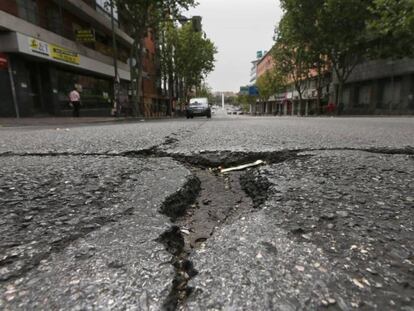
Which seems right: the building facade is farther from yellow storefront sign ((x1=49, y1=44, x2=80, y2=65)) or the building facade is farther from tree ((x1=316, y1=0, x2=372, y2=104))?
yellow storefront sign ((x1=49, y1=44, x2=80, y2=65))

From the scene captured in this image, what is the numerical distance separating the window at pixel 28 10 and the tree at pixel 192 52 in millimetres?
18012

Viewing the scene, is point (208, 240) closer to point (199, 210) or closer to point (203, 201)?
point (199, 210)

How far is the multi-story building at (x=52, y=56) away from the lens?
1191 cm

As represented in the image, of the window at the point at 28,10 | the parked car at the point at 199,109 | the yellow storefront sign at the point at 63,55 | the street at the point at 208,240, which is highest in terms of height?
the window at the point at 28,10

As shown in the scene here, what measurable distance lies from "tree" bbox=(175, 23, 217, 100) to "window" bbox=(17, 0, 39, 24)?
59.1ft

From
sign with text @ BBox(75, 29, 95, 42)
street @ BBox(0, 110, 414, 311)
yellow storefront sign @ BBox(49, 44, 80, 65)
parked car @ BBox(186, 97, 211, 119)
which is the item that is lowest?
parked car @ BBox(186, 97, 211, 119)

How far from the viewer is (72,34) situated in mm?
16875

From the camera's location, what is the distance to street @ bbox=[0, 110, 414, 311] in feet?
2.09

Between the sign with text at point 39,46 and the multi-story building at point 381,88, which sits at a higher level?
A: the sign with text at point 39,46

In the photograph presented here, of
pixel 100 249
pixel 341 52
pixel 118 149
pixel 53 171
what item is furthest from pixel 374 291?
pixel 341 52

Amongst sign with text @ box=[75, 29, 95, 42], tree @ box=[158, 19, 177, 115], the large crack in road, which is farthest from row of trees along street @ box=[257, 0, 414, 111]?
the large crack in road

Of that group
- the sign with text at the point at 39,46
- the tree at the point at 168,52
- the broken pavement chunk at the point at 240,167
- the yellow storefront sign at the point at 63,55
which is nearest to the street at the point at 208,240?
the broken pavement chunk at the point at 240,167

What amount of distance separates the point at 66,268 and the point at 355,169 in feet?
5.08

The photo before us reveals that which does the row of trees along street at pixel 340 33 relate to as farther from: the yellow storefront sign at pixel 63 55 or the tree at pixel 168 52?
the yellow storefront sign at pixel 63 55
